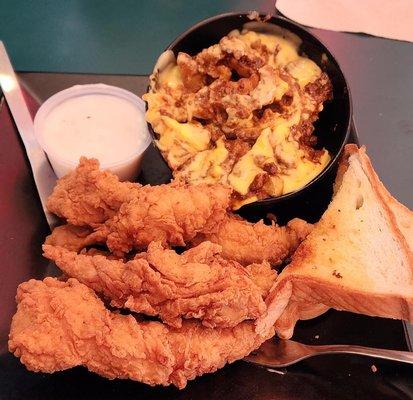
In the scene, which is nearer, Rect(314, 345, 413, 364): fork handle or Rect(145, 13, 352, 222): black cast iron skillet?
Rect(314, 345, 413, 364): fork handle

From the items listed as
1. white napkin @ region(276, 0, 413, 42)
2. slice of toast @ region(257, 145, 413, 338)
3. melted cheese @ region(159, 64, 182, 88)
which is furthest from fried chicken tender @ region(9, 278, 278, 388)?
white napkin @ region(276, 0, 413, 42)

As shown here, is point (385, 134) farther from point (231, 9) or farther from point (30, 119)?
point (30, 119)

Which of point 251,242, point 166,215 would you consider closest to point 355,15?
point 251,242

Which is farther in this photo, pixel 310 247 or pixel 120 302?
pixel 310 247

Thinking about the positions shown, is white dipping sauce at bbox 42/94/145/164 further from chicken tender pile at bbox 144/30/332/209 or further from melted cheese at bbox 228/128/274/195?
melted cheese at bbox 228/128/274/195

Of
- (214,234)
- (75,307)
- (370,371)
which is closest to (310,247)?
(214,234)

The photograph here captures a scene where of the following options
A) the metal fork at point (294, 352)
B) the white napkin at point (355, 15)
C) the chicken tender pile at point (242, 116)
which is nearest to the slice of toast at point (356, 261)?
the metal fork at point (294, 352)
